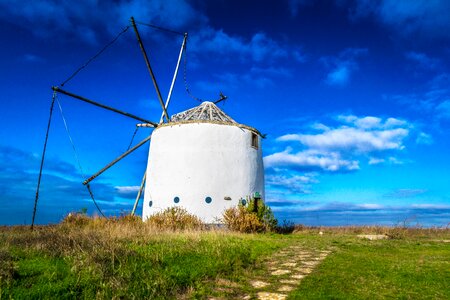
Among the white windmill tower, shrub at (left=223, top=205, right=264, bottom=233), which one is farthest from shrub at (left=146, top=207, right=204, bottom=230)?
shrub at (left=223, top=205, right=264, bottom=233)

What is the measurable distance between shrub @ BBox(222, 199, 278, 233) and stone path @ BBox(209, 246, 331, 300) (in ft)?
22.7

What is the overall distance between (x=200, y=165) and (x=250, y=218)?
3710 mm

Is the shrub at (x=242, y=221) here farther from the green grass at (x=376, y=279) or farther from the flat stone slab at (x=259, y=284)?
the flat stone slab at (x=259, y=284)

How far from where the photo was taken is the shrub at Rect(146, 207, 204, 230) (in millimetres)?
15938

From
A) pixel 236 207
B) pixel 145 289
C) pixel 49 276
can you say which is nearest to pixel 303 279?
pixel 145 289

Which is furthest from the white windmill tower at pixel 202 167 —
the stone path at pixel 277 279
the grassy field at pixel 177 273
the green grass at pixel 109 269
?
the green grass at pixel 109 269

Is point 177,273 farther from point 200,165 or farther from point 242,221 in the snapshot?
point 200,165

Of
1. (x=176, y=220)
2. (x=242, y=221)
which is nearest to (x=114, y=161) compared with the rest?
(x=176, y=220)

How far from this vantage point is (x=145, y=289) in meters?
4.92

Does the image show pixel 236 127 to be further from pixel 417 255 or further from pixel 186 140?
pixel 417 255

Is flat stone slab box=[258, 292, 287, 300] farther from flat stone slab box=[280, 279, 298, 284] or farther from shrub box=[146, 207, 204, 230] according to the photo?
shrub box=[146, 207, 204, 230]

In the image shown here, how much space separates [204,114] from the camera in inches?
797

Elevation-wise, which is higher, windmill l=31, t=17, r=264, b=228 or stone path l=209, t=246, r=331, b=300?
windmill l=31, t=17, r=264, b=228

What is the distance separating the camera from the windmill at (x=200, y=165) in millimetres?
17859
